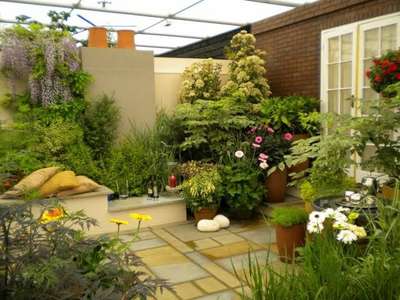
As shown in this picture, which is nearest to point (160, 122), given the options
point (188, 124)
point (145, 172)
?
point (188, 124)

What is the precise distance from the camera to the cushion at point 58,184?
151 inches

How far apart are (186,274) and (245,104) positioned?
9.91 feet

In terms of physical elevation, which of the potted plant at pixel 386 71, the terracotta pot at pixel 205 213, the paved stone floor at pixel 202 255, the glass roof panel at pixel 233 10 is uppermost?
the glass roof panel at pixel 233 10

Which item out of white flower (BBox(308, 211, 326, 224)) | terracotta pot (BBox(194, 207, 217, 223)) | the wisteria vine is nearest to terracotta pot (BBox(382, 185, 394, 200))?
white flower (BBox(308, 211, 326, 224))

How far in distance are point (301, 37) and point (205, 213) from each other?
10.5 feet

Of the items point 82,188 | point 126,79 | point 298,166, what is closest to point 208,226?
point 82,188

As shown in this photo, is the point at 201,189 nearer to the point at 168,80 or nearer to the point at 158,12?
the point at 168,80

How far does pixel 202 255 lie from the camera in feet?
11.5

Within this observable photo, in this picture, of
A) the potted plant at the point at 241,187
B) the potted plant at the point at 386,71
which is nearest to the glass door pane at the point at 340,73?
the potted plant at the point at 386,71

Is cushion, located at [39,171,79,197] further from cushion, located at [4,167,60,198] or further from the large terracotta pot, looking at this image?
the large terracotta pot

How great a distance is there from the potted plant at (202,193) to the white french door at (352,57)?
1.86m

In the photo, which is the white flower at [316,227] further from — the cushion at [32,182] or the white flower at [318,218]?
the cushion at [32,182]

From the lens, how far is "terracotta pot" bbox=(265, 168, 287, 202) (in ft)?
15.6

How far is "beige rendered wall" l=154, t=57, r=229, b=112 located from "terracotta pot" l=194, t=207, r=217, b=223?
7.30ft
